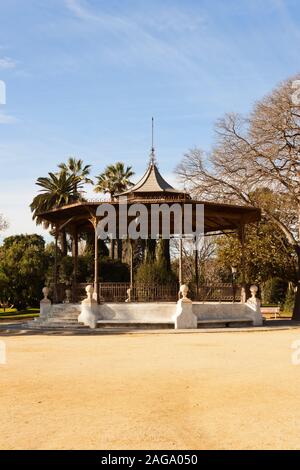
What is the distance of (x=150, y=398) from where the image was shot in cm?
931

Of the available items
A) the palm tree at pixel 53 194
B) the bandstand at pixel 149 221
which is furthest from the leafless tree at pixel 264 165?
the palm tree at pixel 53 194

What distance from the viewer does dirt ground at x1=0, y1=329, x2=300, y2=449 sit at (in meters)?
6.70

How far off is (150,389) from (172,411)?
1974 millimetres

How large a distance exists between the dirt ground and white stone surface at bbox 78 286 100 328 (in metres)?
8.49

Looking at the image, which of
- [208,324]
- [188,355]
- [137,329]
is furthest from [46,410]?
[208,324]

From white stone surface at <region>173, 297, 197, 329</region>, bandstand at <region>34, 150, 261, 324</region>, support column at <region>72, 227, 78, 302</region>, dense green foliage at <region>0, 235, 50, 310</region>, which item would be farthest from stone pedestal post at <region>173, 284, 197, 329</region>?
dense green foliage at <region>0, 235, 50, 310</region>

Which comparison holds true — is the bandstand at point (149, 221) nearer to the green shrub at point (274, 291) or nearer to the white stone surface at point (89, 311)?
the white stone surface at point (89, 311)

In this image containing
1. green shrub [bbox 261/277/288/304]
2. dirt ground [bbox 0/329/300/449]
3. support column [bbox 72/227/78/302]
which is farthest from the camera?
green shrub [bbox 261/277/288/304]

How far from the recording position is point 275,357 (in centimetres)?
1487

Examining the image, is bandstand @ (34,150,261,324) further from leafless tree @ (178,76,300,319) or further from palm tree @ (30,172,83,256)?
palm tree @ (30,172,83,256)

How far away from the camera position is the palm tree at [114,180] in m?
65.4

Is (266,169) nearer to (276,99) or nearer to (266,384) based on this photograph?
(276,99)

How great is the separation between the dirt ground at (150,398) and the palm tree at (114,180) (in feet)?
160
